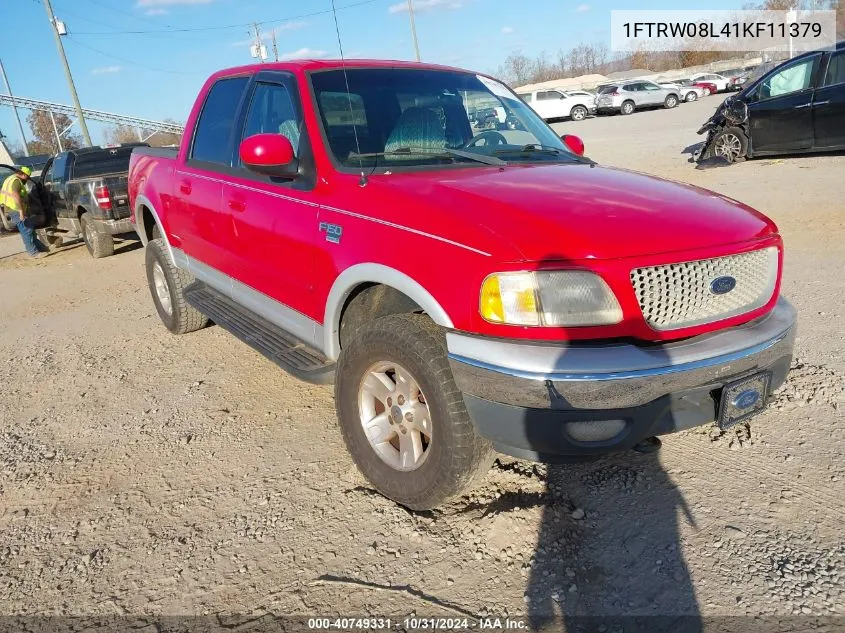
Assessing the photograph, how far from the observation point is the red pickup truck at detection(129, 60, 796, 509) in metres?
2.26

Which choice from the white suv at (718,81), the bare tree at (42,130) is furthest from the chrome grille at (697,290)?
the bare tree at (42,130)

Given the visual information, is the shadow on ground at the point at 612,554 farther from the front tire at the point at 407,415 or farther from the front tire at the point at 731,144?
the front tire at the point at 731,144

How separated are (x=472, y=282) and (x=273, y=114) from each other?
1995 millimetres

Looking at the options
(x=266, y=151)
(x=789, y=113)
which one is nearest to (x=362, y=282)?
(x=266, y=151)

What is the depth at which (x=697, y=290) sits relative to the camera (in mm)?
2393

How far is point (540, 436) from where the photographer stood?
2.28m

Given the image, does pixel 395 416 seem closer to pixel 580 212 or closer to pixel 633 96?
pixel 580 212

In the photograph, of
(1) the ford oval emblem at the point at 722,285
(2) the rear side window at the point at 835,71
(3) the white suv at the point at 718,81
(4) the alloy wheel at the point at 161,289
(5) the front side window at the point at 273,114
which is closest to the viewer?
(1) the ford oval emblem at the point at 722,285

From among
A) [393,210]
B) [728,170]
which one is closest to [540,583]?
[393,210]

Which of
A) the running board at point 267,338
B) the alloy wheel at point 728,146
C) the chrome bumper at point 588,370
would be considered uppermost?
the chrome bumper at point 588,370

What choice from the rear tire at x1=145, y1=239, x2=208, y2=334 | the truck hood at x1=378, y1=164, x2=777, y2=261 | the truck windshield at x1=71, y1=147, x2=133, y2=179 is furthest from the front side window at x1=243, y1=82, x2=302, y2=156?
the truck windshield at x1=71, y1=147, x2=133, y2=179

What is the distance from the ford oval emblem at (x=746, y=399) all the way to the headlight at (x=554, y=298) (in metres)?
0.62

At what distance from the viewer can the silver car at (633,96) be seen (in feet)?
108

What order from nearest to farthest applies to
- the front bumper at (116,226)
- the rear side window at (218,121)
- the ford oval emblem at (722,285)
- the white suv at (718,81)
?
the ford oval emblem at (722,285) → the rear side window at (218,121) → the front bumper at (116,226) → the white suv at (718,81)
